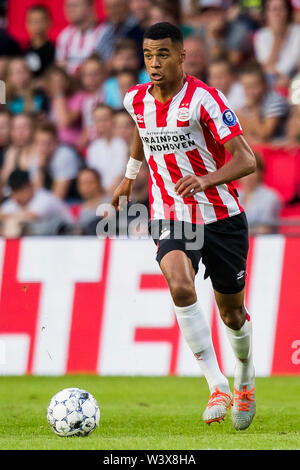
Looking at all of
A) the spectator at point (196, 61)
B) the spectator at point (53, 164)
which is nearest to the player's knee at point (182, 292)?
the spectator at point (53, 164)

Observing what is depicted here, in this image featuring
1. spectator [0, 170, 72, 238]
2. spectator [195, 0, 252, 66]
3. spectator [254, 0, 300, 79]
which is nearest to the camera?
spectator [0, 170, 72, 238]

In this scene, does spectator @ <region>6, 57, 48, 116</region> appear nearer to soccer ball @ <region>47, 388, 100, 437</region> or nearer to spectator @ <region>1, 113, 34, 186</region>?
spectator @ <region>1, 113, 34, 186</region>

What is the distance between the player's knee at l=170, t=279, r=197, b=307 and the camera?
5.52 m

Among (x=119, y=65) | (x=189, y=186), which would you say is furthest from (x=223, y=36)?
(x=189, y=186)

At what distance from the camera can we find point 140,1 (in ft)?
42.6

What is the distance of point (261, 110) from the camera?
11305mm

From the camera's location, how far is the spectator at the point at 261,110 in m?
11.2

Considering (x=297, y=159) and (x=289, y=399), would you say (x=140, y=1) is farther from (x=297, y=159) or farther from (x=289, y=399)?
Answer: (x=289, y=399)

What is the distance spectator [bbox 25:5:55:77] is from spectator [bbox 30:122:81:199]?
174 cm

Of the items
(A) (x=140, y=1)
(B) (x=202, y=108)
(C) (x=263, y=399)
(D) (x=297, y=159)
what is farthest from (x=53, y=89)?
(B) (x=202, y=108)

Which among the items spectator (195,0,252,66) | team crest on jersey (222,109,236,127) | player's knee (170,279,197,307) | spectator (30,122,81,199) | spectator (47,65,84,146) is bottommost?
player's knee (170,279,197,307)

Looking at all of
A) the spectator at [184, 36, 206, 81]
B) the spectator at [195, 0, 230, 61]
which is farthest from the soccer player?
the spectator at [195, 0, 230, 61]

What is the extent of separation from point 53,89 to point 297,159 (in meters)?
4.24

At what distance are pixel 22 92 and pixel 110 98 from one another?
158 cm
